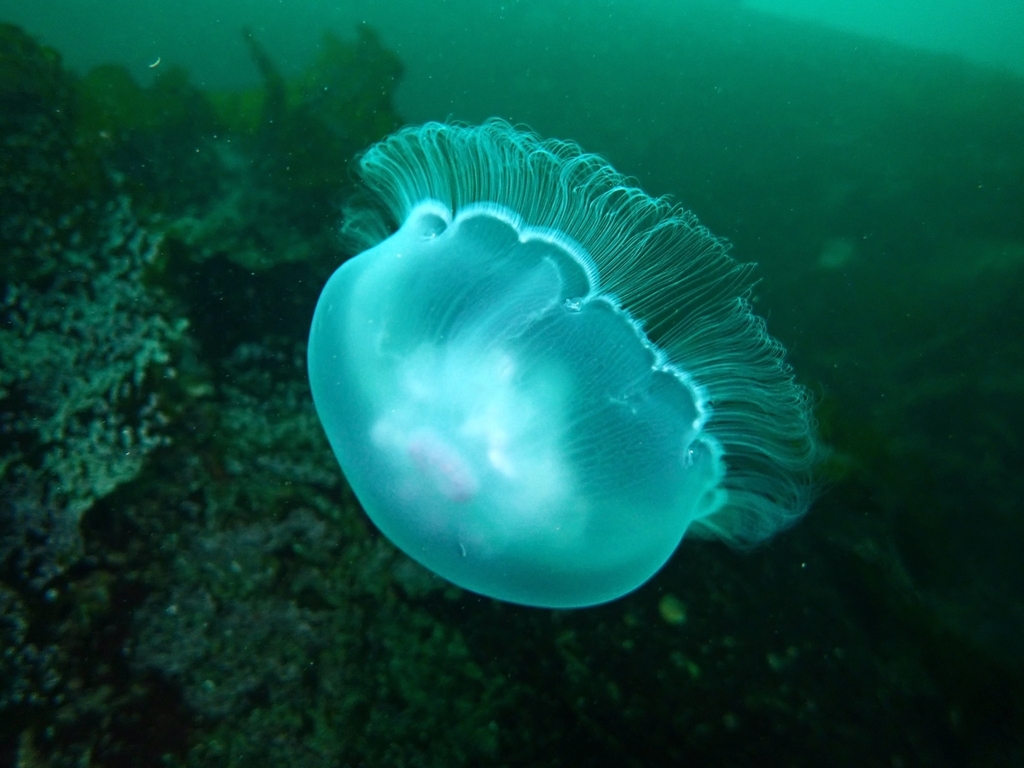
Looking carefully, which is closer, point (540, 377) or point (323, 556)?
point (540, 377)

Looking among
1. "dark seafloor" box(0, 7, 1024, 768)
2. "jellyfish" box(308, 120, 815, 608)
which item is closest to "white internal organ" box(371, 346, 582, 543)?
"jellyfish" box(308, 120, 815, 608)

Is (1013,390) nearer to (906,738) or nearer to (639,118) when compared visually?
(906,738)

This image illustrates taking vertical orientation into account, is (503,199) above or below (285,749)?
above

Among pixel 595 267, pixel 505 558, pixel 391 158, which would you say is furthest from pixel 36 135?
pixel 505 558

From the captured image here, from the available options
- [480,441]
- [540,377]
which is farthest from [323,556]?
[540,377]

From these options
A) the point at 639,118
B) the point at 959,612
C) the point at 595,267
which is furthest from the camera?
the point at 639,118

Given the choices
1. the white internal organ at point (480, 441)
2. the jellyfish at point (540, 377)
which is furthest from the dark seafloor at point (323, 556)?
the white internal organ at point (480, 441)

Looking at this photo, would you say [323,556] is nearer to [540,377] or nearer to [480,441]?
[480,441]

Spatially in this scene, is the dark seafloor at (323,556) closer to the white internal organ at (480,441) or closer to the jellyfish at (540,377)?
the jellyfish at (540,377)
